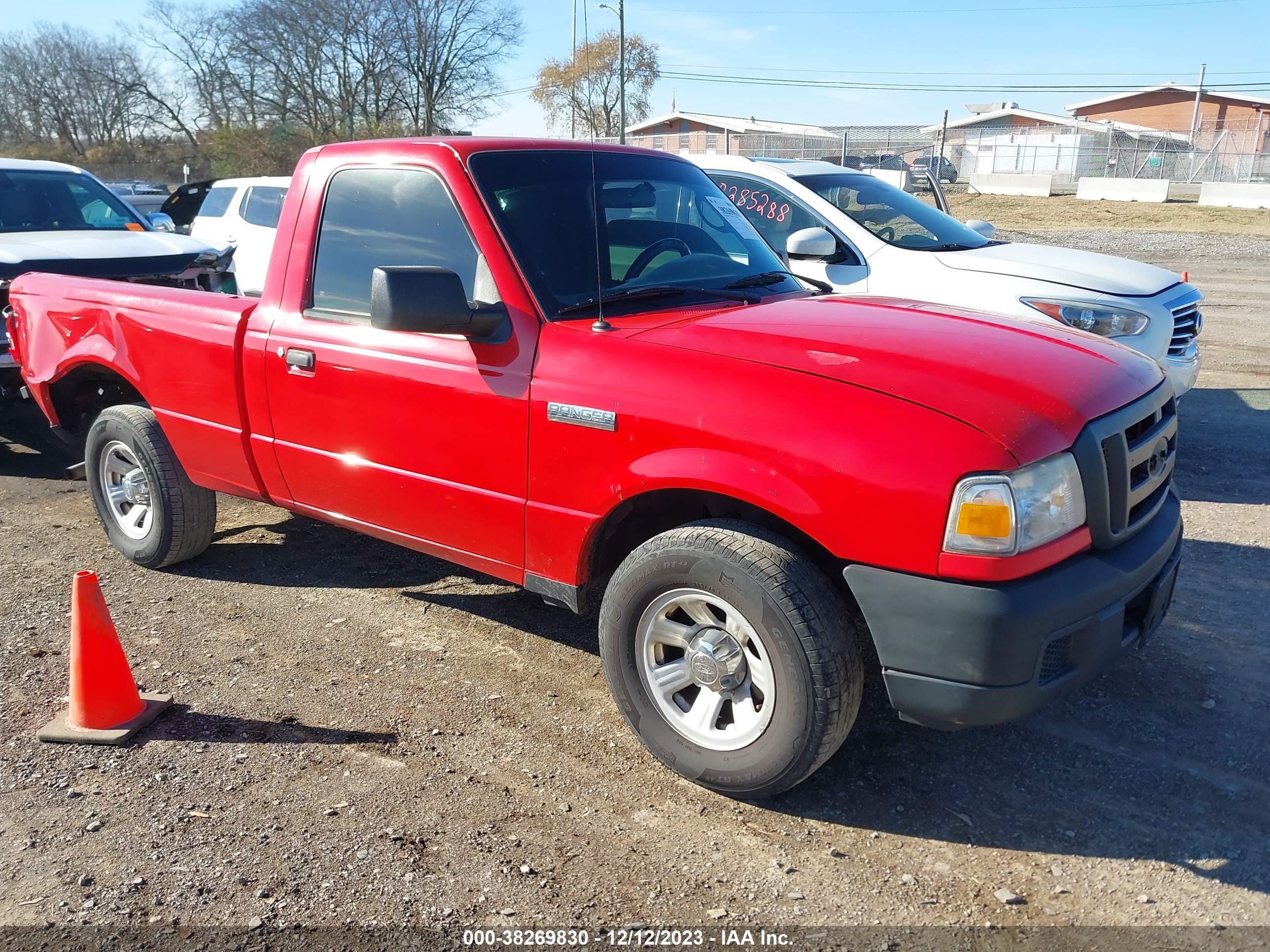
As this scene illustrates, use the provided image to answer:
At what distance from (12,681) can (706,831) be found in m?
2.93

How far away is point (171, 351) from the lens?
456 centimetres

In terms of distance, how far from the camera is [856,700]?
2.91m

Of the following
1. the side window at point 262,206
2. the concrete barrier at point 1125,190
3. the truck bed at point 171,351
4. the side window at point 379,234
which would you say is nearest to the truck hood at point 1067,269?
the side window at point 379,234

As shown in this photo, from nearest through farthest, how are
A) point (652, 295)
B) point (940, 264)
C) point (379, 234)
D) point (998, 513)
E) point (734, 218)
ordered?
point (998, 513) < point (652, 295) < point (379, 234) < point (734, 218) < point (940, 264)

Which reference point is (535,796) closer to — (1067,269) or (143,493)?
(143,493)

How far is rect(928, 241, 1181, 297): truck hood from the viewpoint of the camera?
637 centimetres

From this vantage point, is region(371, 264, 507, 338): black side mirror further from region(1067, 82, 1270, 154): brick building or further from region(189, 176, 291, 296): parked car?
region(1067, 82, 1270, 154): brick building

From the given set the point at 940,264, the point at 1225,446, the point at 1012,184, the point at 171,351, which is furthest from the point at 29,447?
the point at 1012,184

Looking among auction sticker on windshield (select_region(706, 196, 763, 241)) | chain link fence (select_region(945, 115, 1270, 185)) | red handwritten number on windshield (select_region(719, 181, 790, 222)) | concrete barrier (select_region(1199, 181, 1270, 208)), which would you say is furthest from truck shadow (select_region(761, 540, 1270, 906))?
chain link fence (select_region(945, 115, 1270, 185))

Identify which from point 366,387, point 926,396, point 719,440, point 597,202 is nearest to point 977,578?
point 926,396

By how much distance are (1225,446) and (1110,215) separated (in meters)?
23.8

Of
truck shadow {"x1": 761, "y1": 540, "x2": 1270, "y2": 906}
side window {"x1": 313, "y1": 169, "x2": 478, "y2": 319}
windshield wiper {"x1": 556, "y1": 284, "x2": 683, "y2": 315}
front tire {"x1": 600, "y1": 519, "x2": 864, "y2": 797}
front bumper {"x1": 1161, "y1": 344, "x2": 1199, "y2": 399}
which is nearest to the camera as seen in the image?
front tire {"x1": 600, "y1": 519, "x2": 864, "y2": 797}

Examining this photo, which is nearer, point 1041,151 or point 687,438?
point 687,438

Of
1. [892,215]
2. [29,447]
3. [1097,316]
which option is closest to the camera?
[1097,316]
